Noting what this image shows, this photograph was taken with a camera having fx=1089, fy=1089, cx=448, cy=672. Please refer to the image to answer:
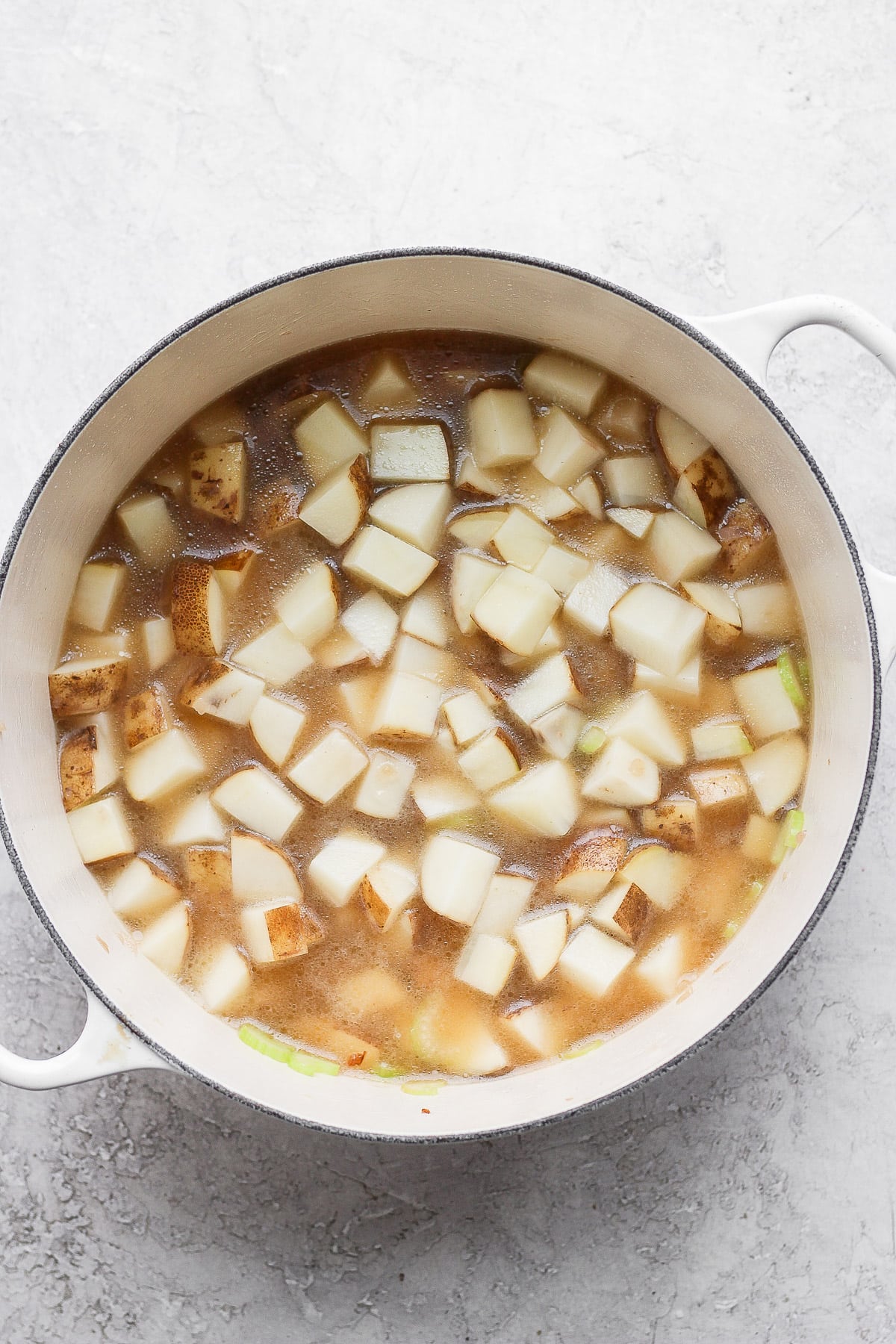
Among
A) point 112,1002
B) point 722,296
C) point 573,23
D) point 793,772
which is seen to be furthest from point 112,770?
point 573,23

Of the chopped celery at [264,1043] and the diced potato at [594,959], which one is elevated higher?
the diced potato at [594,959]

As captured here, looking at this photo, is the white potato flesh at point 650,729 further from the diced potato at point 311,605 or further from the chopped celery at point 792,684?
the diced potato at point 311,605

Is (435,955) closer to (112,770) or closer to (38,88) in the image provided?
(112,770)

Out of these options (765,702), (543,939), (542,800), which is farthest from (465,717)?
(765,702)

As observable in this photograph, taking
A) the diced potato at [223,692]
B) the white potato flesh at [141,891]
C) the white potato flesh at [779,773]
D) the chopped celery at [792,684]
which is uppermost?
the chopped celery at [792,684]

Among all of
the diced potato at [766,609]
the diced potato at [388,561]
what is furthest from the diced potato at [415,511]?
the diced potato at [766,609]

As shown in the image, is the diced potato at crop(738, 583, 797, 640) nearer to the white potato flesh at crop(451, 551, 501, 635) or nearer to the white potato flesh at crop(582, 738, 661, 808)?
the white potato flesh at crop(582, 738, 661, 808)
